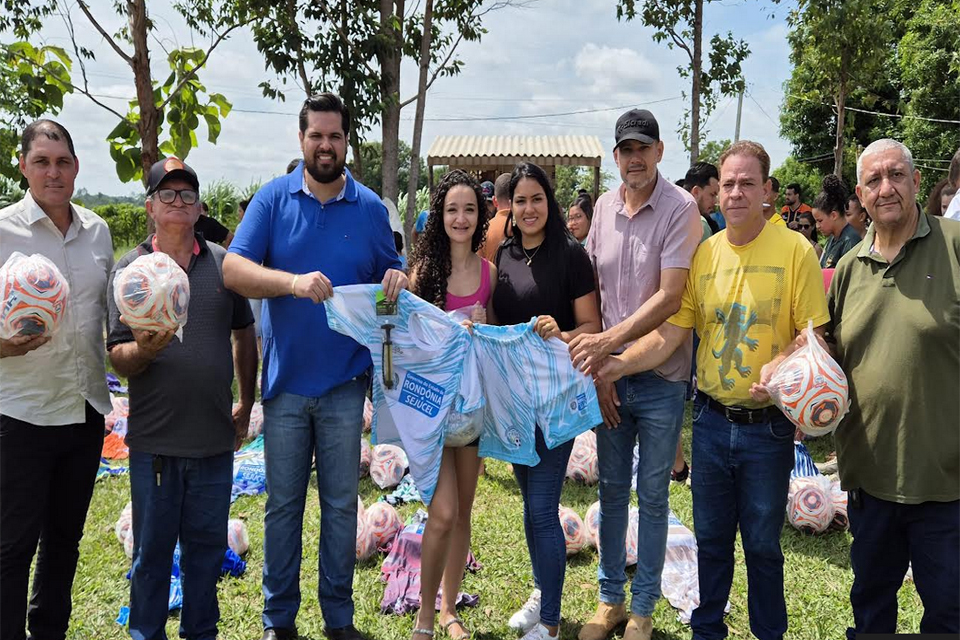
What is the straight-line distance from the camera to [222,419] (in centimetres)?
323

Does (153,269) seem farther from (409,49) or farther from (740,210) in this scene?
(409,49)

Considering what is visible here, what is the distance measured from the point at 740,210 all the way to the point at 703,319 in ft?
1.74

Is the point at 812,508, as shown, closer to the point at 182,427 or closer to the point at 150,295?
the point at 182,427

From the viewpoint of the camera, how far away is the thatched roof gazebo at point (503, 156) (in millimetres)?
15602

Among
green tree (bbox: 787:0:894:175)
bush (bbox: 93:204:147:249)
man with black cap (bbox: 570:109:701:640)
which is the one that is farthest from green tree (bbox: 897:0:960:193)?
bush (bbox: 93:204:147:249)

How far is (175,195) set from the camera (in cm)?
320

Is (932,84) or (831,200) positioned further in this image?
(932,84)

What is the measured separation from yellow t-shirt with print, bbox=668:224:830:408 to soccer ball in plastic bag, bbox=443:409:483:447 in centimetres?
106

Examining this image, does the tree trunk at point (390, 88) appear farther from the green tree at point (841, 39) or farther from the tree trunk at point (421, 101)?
the green tree at point (841, 39)

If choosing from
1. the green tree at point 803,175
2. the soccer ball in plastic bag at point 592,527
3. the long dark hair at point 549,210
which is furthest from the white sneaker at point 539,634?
the green tree at point 803,175

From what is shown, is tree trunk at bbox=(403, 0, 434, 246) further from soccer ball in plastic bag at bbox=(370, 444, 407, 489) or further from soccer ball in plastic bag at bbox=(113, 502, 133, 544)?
soccer ball in plastic bag at bbox=(113, 502, 133, 544)

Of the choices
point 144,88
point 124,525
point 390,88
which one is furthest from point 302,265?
point 390,88

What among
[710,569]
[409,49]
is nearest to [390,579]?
[710,569]

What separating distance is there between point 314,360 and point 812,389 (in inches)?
87.9
